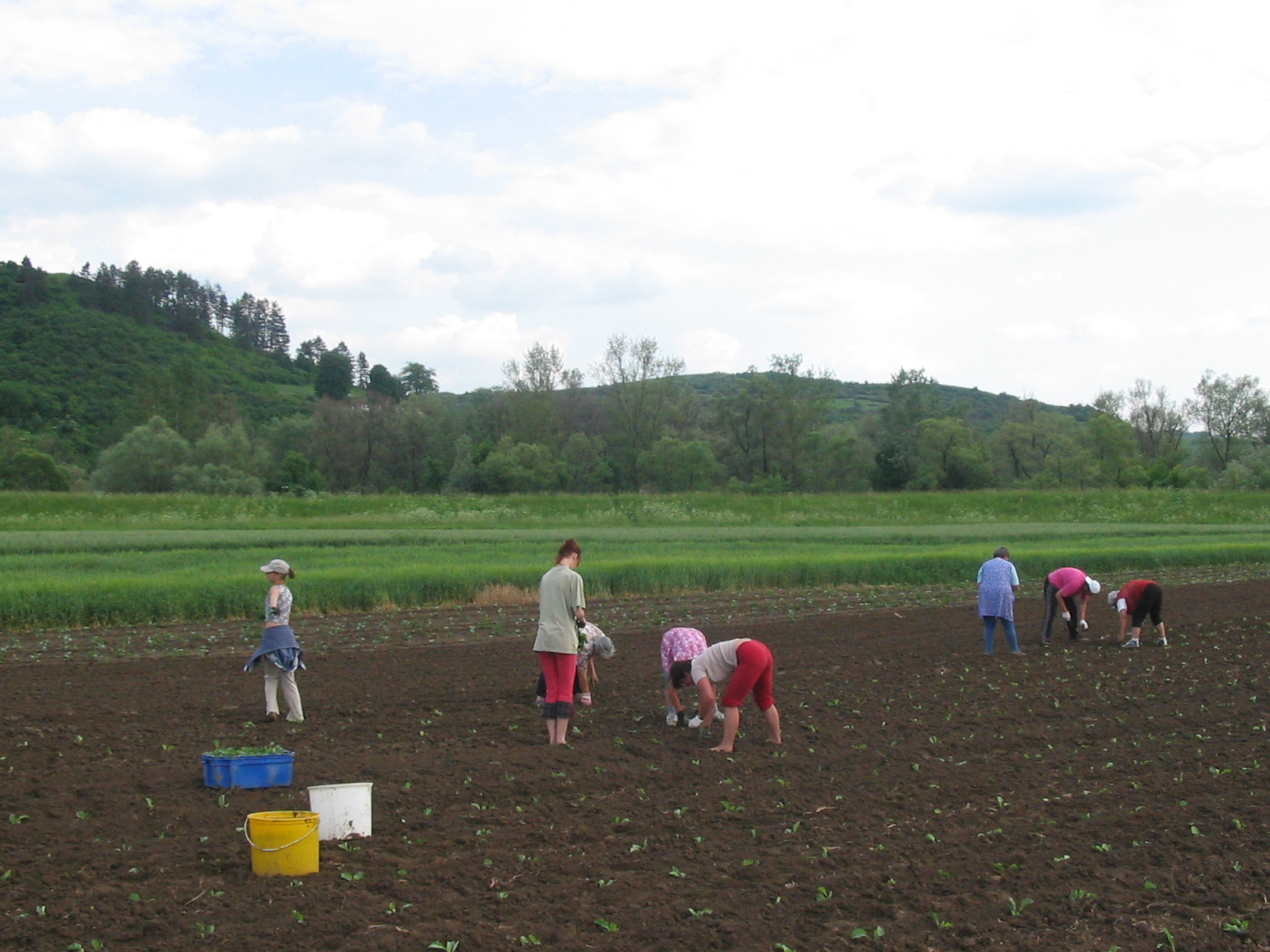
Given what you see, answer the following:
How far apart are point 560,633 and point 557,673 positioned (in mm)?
424

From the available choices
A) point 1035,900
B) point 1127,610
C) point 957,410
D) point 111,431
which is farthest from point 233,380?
point 1035,900

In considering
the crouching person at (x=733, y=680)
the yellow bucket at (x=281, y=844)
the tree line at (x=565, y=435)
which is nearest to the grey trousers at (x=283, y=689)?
the crouching person at (x=733, y=680)

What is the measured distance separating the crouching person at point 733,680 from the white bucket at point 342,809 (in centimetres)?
360

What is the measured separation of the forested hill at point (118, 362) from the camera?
317 ft

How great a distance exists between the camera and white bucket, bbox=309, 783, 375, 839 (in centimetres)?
750

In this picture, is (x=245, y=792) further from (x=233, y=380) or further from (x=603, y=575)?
(x=233, y=380)

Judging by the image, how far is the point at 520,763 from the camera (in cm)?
969

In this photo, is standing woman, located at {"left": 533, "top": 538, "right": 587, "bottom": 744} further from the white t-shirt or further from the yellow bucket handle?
the yellow bucket handle

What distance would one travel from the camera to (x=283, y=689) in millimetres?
11266

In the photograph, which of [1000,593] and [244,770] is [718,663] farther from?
[1000,593]

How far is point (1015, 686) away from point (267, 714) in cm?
848

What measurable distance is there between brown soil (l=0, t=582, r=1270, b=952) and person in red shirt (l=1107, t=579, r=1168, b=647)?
2094mm

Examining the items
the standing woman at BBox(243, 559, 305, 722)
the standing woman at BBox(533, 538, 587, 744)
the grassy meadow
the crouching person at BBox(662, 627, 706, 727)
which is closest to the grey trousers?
the standing woman at BBox(243, 559, 305, 722)

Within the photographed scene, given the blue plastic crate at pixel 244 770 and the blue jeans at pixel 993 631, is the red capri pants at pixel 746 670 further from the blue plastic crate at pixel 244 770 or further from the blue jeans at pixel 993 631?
the blue jeans at pixel 993 631
